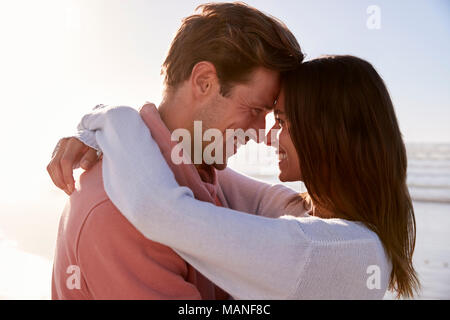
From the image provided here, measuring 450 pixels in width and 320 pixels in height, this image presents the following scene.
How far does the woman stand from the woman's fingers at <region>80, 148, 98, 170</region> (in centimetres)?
8

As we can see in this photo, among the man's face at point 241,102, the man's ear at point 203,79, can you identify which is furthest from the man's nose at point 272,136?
the man's ear at point 203,79

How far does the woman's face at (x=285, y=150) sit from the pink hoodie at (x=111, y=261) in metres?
0.74

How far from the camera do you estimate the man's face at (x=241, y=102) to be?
224cm

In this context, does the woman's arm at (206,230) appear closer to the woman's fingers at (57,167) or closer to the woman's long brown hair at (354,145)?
the woman's fingers at (57,167)

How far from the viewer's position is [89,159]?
6.08 ft

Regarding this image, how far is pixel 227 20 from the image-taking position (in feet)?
7.06

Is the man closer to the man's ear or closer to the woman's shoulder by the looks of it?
the man's ear

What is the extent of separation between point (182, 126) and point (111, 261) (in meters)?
0.83

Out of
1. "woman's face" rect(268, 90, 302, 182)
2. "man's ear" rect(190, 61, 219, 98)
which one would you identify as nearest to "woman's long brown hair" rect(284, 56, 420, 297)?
"woman's face" rect(268, 90, 302, 182)

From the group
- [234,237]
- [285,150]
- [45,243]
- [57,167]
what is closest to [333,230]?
[234,237]

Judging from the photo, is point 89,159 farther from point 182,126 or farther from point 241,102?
point 241,102

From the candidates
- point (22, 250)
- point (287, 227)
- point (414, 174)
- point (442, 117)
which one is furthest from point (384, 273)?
point (442, 117)

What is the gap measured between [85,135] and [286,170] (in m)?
1.05

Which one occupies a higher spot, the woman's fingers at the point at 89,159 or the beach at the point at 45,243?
the woman's fingers at the point at 89,159
